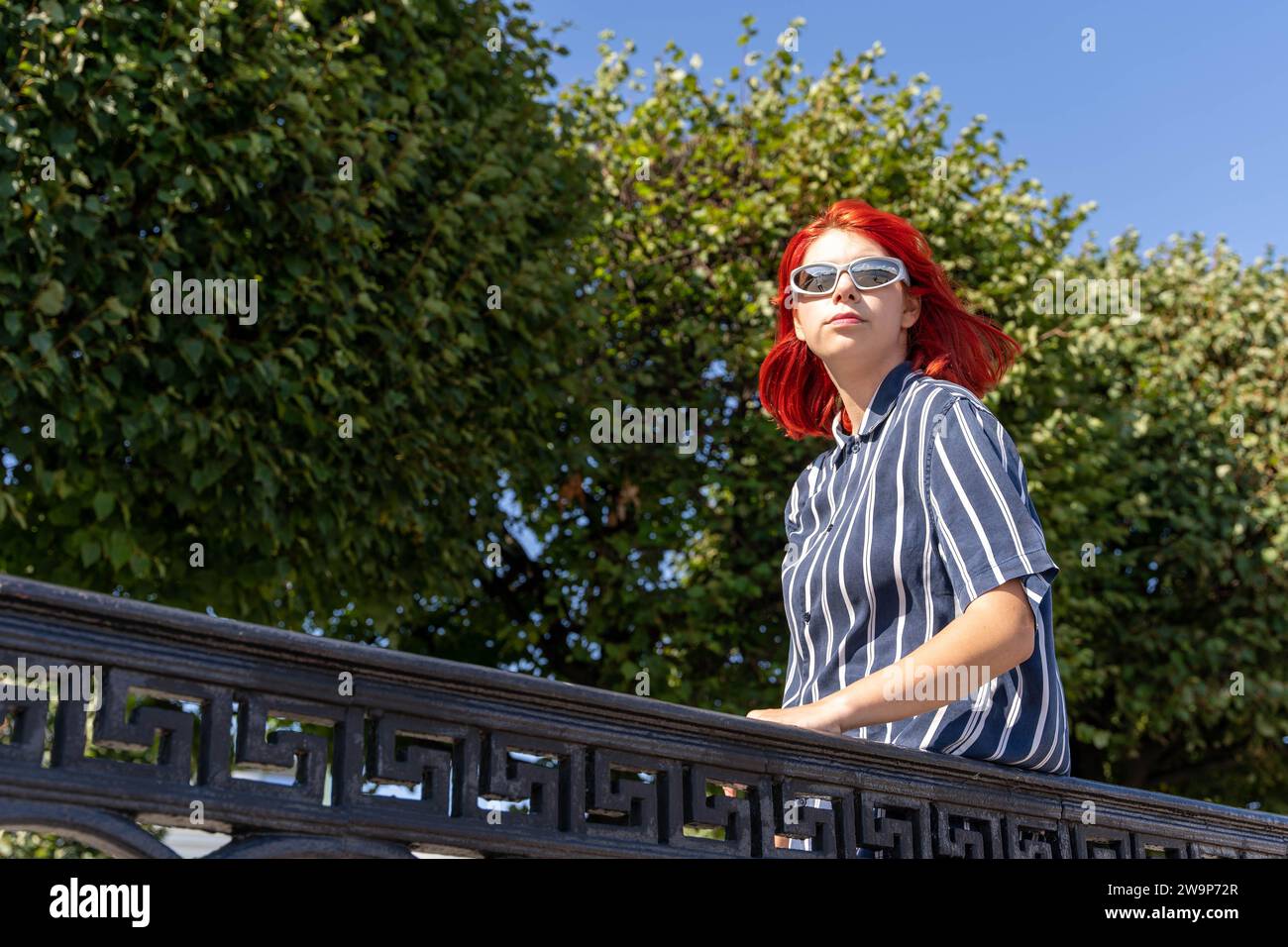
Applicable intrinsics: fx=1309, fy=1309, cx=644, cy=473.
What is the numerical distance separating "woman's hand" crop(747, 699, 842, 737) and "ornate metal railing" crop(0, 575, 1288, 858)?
0.04 metres

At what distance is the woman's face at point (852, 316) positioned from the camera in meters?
3.34

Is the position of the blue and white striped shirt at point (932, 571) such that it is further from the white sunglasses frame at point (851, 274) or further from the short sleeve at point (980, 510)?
the white sunglasses frame at point (851, 274)

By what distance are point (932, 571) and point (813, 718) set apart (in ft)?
1.46

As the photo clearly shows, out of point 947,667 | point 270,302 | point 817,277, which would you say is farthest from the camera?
point 270,302

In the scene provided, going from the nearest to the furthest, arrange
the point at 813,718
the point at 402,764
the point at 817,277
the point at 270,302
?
1. the point at 402,764
2. the point at 813,718
3. the point at 817,277
4. the point at 270,302

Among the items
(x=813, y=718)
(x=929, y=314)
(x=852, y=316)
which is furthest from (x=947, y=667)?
(x=929, y=314)

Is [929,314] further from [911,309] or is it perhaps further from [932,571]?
[932,571]

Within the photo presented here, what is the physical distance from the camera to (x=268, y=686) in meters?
2.12

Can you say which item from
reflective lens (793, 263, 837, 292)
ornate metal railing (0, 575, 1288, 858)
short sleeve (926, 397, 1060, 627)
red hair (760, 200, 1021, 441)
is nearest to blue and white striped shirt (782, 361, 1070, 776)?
short sleeve (926, 397, 1060, 627)

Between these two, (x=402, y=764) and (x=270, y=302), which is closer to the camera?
(x=402, y=764)

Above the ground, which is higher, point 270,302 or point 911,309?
point 270,302

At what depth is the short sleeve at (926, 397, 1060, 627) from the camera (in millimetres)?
2695

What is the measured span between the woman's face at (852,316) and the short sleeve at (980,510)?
1.37 ft

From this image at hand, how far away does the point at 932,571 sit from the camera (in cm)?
291
